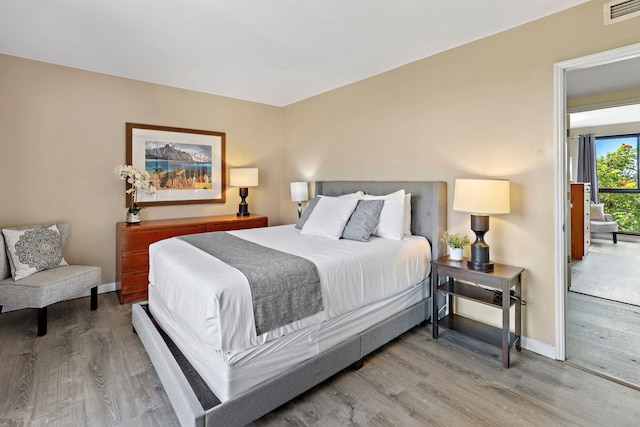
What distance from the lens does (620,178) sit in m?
6.99

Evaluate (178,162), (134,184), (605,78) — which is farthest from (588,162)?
(134,184)

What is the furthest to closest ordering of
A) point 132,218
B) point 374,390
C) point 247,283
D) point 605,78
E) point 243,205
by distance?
point 243,205
point 132,218
point 605,78
point 374,390
point 247,283

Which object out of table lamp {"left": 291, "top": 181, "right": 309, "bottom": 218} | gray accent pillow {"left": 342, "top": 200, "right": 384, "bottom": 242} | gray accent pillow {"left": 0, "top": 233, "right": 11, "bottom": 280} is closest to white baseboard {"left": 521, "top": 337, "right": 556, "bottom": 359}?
gray accent pillow {"left": 342, "top": 200, "right": 384, "bottom": 242}

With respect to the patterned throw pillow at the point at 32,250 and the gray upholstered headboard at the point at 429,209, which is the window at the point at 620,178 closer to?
the gray upholstered headboard at the point at 429,209

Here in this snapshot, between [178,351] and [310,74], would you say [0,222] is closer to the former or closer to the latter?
[178,351]

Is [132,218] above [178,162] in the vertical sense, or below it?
below

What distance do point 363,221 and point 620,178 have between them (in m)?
7.51

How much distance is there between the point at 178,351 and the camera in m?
2.22

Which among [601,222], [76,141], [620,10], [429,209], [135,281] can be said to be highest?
[620,10]

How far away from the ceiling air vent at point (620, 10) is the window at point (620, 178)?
666 centimetres

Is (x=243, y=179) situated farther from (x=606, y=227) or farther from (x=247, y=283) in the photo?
(x=606, y=227)

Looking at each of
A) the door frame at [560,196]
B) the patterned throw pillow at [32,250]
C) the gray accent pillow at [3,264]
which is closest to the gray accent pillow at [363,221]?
the door frame at [560,196]

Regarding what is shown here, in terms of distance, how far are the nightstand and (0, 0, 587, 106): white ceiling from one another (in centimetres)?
196

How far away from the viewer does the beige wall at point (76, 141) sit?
325cm
